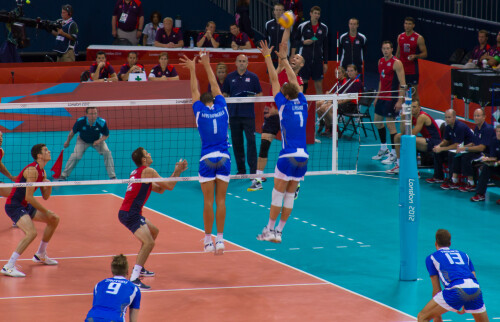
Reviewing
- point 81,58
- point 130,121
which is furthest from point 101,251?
point 81,58

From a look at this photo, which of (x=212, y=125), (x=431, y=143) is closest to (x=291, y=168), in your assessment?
(x=212, y=125)

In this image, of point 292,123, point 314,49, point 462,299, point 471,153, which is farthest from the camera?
point 314,49

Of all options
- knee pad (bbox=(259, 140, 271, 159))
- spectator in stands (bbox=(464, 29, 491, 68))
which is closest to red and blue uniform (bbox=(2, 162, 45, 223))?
knee pad (bbox=(259, 140, 271, 159))

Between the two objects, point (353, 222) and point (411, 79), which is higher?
point (411, 79)

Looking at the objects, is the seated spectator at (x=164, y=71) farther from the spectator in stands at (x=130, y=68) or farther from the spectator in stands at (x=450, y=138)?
the spectator in stands at (x=450, y=138)

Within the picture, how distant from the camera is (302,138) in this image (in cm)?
1266

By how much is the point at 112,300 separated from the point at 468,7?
822 inches

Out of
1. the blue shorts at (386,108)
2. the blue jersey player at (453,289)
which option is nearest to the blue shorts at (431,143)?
the blue shorts at (386,108)

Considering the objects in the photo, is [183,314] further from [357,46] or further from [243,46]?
[243,46]

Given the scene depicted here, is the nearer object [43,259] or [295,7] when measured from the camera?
[43,259]

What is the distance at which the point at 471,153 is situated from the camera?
683 inches

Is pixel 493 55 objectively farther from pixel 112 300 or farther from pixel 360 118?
pixel 112 300

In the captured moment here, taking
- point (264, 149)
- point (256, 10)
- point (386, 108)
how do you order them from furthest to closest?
point (256, 10), point (386, 108), point (264, 149)

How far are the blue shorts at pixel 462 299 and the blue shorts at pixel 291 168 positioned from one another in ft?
10.9
